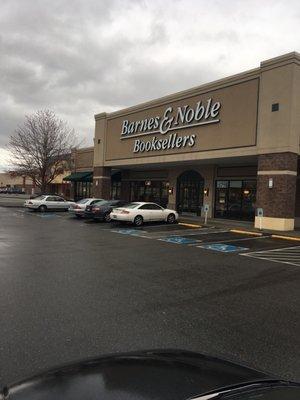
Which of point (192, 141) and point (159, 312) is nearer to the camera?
point (159, 312)

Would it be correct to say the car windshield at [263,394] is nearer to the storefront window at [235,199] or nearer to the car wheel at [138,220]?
the car wheel at [138,220]

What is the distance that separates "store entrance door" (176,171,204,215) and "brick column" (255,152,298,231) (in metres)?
8.43

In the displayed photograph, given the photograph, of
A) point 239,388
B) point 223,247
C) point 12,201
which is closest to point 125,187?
point 12,201

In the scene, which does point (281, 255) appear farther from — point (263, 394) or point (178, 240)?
point (263, 394)

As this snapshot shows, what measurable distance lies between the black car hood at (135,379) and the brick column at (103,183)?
107 feet

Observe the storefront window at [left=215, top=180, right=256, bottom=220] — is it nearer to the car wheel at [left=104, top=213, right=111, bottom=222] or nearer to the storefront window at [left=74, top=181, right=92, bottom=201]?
the car wheel at [left=104, top=213, right=111, bottom=222]

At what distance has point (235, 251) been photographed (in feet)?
47.7

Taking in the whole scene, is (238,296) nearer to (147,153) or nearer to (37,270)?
(37,270)

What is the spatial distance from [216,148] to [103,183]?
13610 millimetres

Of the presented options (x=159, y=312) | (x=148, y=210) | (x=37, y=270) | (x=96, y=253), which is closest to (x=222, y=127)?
(x=148, y=210)

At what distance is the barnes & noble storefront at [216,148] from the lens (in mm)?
20938

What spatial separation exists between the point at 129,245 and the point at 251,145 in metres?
10.7

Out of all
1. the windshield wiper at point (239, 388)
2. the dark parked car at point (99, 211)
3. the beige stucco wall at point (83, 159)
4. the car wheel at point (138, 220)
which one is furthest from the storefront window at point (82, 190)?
the windshield wiper at point (239, 388)

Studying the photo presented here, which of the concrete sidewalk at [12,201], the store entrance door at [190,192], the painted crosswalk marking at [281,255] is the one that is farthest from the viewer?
the concrete sidewalk at [12,201]
